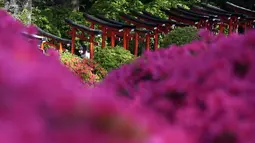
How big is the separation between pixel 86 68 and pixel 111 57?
70 cm

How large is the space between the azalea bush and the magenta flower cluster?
581 centimetres

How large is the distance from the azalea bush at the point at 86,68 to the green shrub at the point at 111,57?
0.15 metres

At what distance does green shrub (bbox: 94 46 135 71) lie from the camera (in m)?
8.48

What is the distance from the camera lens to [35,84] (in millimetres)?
1006

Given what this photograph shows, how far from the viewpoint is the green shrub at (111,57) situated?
8484 millimetres

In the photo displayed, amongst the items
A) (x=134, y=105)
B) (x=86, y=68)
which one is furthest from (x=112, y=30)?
(x=134, y=105)

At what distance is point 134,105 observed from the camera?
4.60 feet

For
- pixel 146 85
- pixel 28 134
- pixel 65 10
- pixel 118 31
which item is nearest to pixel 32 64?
pixel 28 134

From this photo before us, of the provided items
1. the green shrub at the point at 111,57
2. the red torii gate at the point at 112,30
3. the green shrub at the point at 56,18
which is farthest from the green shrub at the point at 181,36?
the green shrub at the point at 56,18

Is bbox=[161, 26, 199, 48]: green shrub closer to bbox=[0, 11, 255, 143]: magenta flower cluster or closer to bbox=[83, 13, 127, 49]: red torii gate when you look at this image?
bbox=[83, 13, 127, 49]: red torii gate

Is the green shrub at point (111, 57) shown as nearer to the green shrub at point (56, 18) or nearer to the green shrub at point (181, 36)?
the green shrub at point (181, 36)

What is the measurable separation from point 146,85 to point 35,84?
927 millimetres

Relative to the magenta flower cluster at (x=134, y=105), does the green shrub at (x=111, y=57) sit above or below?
below

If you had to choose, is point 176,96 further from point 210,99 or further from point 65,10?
point 65,10
